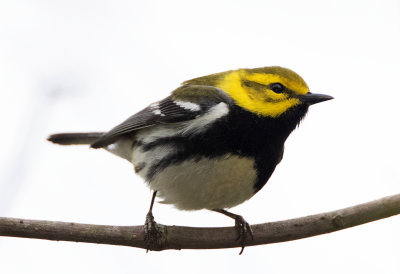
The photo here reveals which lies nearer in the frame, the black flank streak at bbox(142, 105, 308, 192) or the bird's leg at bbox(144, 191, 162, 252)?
the bird's leg at bbox(144, 191, 162, 252)

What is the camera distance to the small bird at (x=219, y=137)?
14.0 feet

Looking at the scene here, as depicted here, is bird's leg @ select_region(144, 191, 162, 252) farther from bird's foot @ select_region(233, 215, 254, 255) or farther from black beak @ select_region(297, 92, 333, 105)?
black beak @ select_region(297, 92, 333, 105)

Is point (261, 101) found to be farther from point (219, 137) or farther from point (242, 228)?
point (242, 228)

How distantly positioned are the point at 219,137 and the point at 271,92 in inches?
31.1

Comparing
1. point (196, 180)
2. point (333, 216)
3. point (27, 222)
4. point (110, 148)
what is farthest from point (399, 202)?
point (110, 148)

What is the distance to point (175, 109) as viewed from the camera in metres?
4.79

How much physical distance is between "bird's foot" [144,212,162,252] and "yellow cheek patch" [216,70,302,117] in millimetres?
1293

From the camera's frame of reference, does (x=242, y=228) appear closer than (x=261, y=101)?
Yes

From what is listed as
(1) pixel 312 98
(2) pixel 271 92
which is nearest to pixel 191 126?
(2) pixel 271 92

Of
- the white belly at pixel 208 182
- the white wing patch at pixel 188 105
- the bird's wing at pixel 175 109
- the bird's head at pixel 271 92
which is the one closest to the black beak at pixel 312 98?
the bird's head at pixel 271 92

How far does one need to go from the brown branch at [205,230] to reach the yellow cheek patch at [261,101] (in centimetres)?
106

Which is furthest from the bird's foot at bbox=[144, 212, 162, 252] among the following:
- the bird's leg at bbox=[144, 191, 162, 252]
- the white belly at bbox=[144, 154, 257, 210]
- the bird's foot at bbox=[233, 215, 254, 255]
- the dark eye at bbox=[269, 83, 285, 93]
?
the dark eye at bbox=[269, 83, 285, 93]

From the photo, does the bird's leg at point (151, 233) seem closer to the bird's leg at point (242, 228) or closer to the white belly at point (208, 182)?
the white belly at point (208, 182)

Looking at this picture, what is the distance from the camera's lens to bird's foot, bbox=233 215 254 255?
4.23 metres
